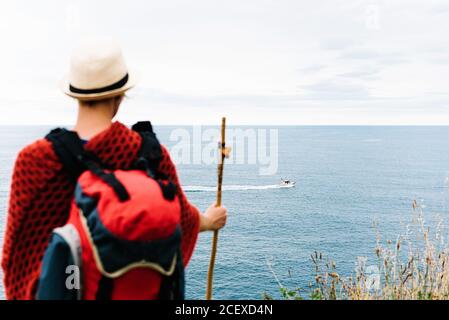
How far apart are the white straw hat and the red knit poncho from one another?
0.54ft

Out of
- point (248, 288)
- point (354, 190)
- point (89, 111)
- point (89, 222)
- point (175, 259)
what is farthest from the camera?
point (354, 190)

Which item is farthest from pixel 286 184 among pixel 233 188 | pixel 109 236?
pixel 109 236

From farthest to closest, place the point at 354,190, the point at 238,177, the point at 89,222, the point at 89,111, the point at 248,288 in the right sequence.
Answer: the point at 238,177
the point at 354,190
the point at 248,288
the point at 89,111
the point at 89,222

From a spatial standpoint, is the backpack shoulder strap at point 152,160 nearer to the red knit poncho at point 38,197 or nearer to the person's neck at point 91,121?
the red knit poncho at point 38,197

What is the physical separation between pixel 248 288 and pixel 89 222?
42234 mm

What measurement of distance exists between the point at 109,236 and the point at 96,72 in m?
0.75

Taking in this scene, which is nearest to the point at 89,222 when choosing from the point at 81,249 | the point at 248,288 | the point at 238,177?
the point at 81,249

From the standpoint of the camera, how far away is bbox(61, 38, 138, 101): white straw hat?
6.86ft

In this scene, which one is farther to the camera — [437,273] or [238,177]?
[238,177]

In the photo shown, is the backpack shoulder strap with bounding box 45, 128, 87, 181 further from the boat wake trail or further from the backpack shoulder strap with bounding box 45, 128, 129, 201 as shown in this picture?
the boat wake trail

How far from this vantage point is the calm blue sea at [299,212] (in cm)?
4681

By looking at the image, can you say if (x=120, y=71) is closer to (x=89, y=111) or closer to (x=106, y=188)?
(x=89, y=111)
